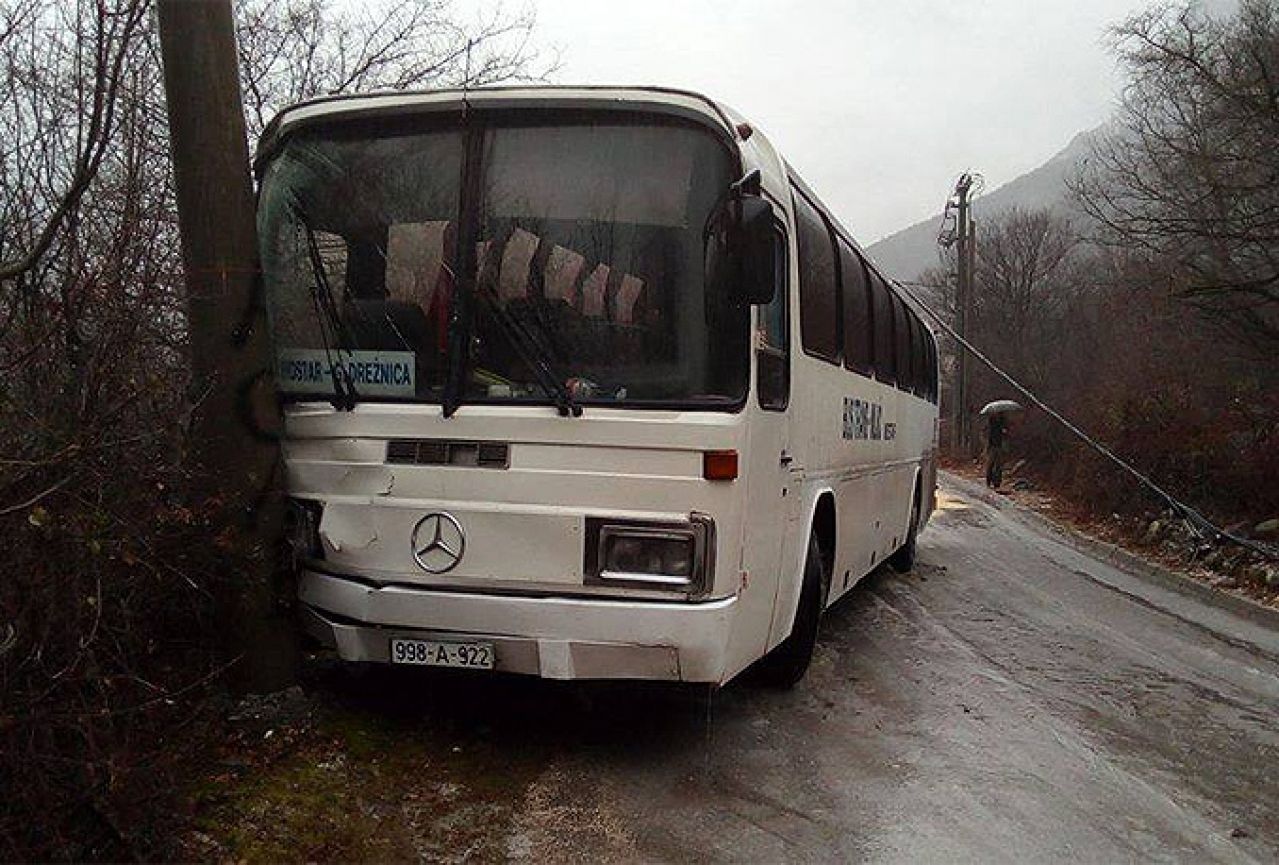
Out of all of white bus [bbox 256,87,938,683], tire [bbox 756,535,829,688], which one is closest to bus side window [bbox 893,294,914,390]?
tire [bbox 756,535,829,688]

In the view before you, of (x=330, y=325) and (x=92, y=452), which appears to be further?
(x=330, y=325)

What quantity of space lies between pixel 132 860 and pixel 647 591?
7.16 feet

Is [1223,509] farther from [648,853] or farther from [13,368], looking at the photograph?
[13,368]

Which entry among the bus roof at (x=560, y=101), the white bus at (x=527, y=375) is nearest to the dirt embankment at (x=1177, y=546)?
the white bus at (x=527, y=375)

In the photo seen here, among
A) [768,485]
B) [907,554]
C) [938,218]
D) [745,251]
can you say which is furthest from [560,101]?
[938,218]

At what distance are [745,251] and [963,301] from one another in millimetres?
33521

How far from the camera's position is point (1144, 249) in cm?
1842

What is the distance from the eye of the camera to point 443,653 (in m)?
4.92

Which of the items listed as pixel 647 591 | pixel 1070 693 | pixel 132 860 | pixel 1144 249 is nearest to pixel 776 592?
pixel 647 591

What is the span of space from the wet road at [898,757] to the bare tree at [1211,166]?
8773mm

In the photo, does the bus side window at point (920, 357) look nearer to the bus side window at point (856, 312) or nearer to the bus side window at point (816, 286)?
the bus side window at point (856, 312)

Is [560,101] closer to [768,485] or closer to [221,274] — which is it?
[221,274]

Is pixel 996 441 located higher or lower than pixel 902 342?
lower

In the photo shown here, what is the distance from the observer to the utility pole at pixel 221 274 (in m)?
4.82
